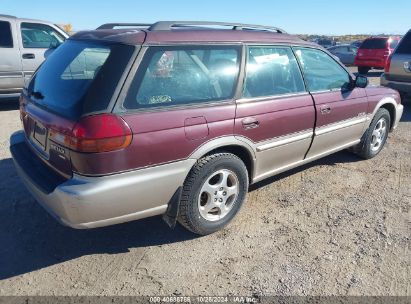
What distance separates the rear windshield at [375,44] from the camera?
15980 millimetres

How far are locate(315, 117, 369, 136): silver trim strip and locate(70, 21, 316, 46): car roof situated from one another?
97cm

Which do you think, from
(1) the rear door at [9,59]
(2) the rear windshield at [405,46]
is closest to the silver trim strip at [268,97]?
(2) the rear windshield at [405,46]

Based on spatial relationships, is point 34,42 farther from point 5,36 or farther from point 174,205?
point 174,205

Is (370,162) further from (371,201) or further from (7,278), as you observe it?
(7,278)

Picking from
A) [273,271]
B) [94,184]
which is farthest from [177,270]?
[94,184]

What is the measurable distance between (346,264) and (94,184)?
6.59ft

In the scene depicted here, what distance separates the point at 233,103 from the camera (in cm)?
310

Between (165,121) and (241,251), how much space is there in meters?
1.25

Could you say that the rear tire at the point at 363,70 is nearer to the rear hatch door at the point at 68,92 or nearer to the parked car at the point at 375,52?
the parked car at the point at 375,52

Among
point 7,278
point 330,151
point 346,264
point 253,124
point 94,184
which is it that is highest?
point 253,124

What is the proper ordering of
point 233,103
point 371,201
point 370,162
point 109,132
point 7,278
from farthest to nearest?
point 370,162, point 371,201, point 233,103, point 7,278, point 109,132

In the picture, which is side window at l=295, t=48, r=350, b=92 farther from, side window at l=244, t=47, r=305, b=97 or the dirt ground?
the dirt ground

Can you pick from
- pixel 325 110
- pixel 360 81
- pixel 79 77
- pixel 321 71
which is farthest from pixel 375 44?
pixel 79 77

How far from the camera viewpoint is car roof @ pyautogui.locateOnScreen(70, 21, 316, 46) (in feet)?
9.10
